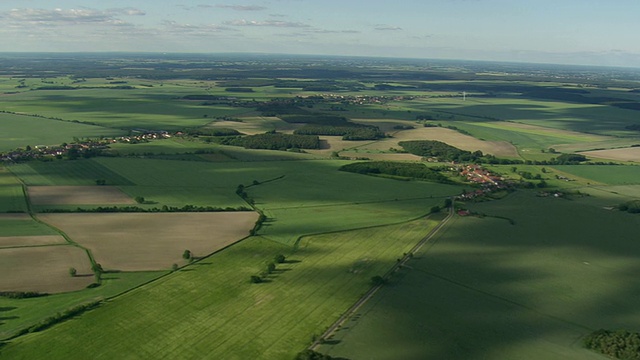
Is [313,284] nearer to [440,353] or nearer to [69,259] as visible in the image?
[440,353]

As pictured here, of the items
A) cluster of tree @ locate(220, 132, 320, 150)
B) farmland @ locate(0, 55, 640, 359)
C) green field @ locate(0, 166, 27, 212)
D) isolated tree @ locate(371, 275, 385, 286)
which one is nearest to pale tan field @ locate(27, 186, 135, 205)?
farmland @ locate(0, 55, 640, 359)

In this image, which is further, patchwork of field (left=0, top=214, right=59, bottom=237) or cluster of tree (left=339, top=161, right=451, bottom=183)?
cluster of tree (left=339, top=161, right=451, bottom=183)

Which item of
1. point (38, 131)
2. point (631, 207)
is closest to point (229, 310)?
point (631, 207)

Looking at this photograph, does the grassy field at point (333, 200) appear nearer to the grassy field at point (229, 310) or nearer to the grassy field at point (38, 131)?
the grassy field at point (229, 310)

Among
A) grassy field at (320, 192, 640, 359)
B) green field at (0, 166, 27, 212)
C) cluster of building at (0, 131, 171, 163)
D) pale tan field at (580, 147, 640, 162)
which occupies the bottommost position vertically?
grassy field at (320, 192, 640, 359)

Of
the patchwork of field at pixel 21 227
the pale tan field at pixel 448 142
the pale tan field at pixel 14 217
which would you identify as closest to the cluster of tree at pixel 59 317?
the patchwork of field at pixel 21 227

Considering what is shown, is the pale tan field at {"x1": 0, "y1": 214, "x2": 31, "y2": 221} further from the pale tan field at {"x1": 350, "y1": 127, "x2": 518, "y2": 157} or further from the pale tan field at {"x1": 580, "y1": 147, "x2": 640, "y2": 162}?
the pale tan field at {"x1": 580, "y1": 147, "x2": 640, "y2": 162}
